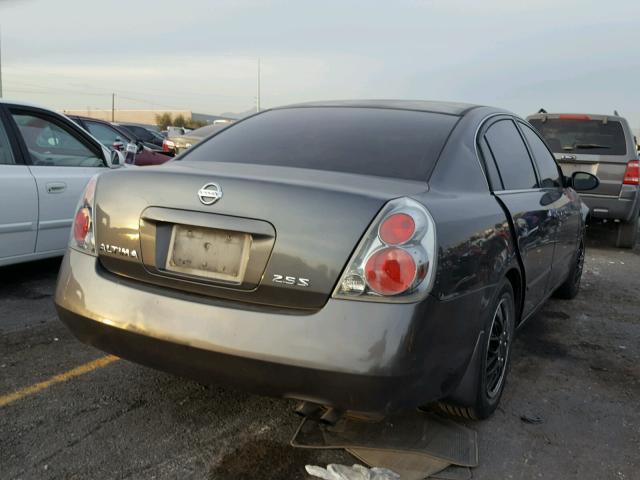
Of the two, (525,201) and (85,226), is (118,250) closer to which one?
(85,226)

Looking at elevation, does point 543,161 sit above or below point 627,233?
above

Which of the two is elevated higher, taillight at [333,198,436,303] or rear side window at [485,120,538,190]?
rear side window at [485,120,538,190]

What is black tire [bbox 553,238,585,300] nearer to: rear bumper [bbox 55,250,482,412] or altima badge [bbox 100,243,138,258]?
rear bumper [bbox 55,250,482,412]

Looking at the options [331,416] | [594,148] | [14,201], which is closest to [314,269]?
[331,416]

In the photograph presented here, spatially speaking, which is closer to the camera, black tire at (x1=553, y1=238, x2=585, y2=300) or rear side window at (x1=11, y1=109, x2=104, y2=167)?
rear side window at (x1=11, y1=109, x2=104, y2=167)

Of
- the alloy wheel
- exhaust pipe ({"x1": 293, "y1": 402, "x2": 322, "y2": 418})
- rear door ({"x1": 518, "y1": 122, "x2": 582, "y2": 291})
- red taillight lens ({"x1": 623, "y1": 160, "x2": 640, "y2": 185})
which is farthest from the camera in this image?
red taillight lens ({"x1": 623, "y1": 160, "x2": 640, "y2": 185})

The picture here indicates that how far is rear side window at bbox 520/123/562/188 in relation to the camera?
4203 millimetres

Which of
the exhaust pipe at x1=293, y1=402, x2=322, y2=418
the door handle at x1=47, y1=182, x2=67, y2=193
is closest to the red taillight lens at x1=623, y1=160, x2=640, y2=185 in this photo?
the door handle at x1=47, y1=182, x2=67, y2=193

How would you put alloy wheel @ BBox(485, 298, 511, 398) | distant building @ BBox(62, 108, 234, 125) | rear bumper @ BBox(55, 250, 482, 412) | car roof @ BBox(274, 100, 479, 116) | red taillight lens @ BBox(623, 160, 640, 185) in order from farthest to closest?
distant building @ BBox(62, 108, 234, 125) → red taillight lens @ BBox(623, 160, 640, 185) → car roof @ BBox(274, 100, 479, 116) → alloy wheel @ BBox(485, 298, 511, 398) → rear bumper @ BBox(55, 250, 482, 412)

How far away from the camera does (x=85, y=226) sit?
272cm

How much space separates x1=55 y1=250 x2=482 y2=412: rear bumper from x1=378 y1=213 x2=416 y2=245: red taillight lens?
0.78 feet

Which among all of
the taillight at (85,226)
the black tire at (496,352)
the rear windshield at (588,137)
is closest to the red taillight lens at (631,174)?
the rear windshield at (588,137)

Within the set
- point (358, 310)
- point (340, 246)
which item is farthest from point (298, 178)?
point (358, 310)

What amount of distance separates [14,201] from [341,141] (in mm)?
2897
